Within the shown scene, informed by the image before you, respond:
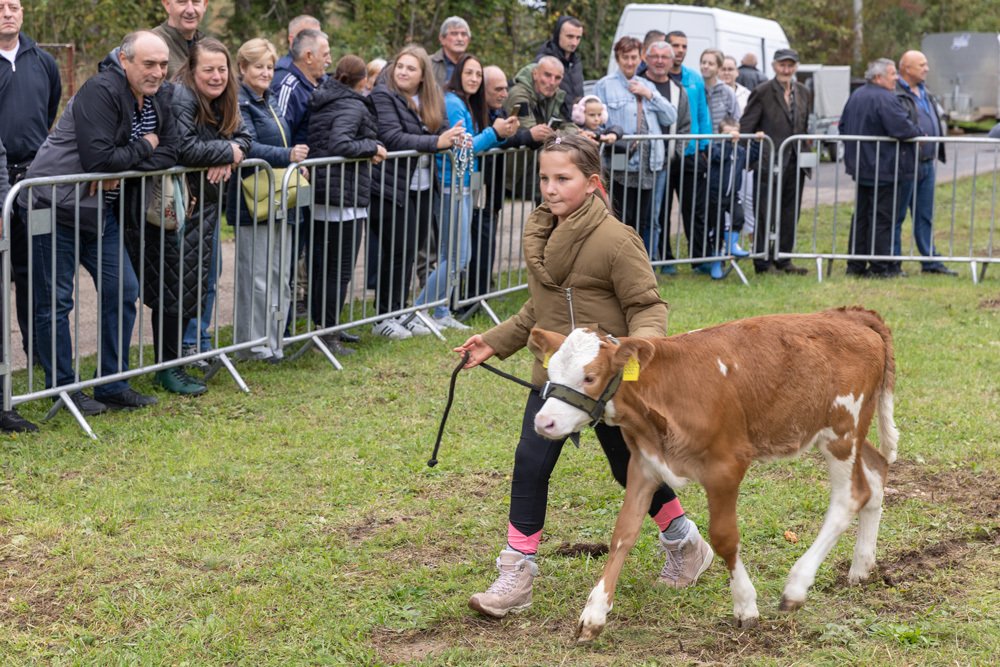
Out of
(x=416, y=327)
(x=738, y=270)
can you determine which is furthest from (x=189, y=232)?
(x=738, y=270)

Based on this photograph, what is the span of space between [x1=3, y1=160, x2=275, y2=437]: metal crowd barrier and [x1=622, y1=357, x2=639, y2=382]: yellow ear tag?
3.58 m

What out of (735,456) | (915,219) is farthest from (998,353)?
(735,456)

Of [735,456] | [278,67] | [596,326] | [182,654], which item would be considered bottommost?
[182,654]

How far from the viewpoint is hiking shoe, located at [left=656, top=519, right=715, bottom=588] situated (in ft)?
14.1

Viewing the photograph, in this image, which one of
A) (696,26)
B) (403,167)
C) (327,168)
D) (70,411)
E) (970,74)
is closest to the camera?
(70,411)

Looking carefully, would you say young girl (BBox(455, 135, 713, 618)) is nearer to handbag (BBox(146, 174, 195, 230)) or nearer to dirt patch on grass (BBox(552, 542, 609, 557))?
dirt patch on grass (BBox(552, 542, 609, 557))

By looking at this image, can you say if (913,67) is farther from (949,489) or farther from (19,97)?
(19,97)

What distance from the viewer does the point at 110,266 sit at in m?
6.50

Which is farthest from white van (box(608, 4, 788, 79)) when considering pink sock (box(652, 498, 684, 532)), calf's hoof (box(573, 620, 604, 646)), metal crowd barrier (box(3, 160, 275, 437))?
calf's hoof (box(573, 620, 604, 646))

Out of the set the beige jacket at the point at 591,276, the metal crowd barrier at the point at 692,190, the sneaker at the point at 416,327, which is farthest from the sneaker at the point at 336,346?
the beige jacket at the point at 591,276

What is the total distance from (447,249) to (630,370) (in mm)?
5465

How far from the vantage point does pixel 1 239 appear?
5.75 meters

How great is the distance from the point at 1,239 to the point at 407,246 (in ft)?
11.4

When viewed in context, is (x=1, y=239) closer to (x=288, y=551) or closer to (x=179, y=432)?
(x=179, y=432)
